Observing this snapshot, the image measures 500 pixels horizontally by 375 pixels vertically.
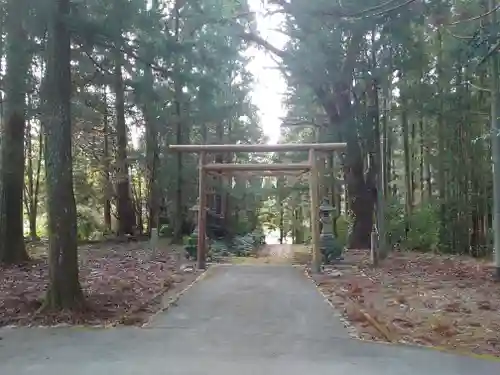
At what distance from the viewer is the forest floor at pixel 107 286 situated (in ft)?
23.5

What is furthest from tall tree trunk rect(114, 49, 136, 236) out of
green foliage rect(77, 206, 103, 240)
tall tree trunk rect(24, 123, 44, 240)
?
tall tree trunk rect(24, 123, 44, 240)

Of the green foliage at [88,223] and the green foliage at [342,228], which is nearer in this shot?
the green foliage at [342,228]

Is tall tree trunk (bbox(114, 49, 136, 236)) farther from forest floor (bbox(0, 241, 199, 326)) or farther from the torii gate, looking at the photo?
the torii gate

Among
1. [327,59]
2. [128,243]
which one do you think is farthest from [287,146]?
[128,243]

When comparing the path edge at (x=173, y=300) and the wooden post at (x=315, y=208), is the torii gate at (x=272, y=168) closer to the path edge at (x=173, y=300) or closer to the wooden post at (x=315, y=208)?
the wooden post at (x=315, y=208)

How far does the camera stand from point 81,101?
36.8 ft

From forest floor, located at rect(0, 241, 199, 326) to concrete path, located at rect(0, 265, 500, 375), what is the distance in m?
0.49

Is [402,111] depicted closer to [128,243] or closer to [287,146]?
[287,146]

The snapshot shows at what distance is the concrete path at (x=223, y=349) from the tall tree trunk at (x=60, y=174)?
0.89 meters

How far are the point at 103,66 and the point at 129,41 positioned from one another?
2.63ft

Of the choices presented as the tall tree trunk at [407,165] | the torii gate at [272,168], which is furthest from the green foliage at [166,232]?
the tall tree trunk at [407,165]

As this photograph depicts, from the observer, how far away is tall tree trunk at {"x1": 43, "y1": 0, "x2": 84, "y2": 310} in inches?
288

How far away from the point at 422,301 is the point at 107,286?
4826 millimetres

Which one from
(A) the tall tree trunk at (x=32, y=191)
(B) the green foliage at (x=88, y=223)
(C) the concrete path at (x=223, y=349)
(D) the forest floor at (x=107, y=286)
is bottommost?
(C) the concrete path at (x=223, y=349)
